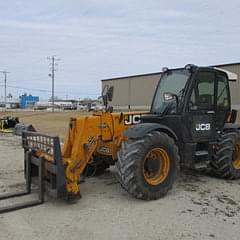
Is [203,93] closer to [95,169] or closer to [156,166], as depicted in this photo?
[156,166]

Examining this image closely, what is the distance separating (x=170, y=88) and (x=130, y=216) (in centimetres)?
309

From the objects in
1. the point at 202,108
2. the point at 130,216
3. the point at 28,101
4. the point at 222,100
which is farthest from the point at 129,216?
the point at 28,101

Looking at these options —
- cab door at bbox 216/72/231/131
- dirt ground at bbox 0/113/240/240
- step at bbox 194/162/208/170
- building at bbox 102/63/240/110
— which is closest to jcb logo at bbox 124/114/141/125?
dirt ground at bbox 0/113/240/240

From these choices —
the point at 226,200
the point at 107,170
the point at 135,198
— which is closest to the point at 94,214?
the point at 135,198

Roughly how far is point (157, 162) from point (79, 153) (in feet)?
4.48

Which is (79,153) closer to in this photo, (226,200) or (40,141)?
(40,141)

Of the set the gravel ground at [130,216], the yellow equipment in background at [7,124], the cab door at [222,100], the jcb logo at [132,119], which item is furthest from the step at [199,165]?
the yellow equipment in background at [7,124]

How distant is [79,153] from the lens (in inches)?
276

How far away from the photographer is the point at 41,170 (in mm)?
6941

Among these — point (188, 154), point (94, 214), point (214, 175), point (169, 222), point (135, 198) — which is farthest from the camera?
point (214, 175)

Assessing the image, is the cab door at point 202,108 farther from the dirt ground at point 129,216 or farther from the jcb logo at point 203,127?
the dirt ground at point 129,216

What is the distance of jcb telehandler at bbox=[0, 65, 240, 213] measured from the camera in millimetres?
6805

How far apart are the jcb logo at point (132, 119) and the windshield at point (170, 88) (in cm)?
42

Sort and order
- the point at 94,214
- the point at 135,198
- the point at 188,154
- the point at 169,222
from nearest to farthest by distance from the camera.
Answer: the point at 169,222 → the point at 94,214 → the point at 135,198 → the point at 188,154
